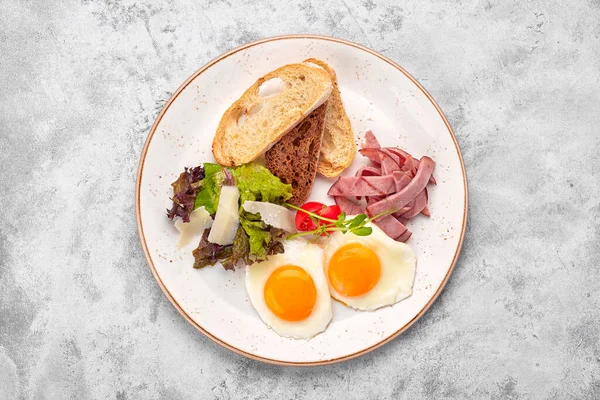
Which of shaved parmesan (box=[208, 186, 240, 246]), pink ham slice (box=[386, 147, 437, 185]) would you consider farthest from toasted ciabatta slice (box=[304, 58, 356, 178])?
shaved parmesan (box=[208, 186, 240, 246])

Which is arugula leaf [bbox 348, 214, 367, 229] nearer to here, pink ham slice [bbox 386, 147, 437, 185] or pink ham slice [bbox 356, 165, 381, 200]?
pink ham slice [bbox 356, 165, 381, 200]

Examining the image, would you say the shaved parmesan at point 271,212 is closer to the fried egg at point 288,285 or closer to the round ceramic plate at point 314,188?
the fried egg at point 288,285

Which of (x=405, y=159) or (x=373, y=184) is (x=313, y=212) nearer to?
(x=373, y=184)

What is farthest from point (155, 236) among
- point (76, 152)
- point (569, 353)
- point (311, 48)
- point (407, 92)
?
point (569, 353)

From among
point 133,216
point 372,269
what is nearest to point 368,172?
point 372,269

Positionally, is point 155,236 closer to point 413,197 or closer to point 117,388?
point 117,388

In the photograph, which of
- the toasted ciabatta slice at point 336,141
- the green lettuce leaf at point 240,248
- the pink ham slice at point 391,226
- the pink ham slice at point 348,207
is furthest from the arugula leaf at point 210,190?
the pink ham slice at point 391,226
